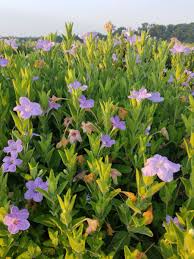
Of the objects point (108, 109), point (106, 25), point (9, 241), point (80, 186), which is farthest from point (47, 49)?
point (9, 241)

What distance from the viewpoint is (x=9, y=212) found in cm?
196

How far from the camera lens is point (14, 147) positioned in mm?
2246

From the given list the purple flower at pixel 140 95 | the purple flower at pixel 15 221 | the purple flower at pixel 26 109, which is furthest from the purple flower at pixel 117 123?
the purple flower at pixel 15 221

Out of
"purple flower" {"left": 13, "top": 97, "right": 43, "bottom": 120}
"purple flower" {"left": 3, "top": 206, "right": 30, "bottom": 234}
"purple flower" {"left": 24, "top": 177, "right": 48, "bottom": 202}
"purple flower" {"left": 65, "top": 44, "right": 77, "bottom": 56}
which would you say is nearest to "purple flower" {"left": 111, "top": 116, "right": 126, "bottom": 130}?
"purple flower" {"left": 13, "top": 97, "right": 43, "bottom": 120}

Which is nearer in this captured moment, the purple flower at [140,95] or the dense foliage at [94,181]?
the dense foliage at [94,181]

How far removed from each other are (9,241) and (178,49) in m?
2.88

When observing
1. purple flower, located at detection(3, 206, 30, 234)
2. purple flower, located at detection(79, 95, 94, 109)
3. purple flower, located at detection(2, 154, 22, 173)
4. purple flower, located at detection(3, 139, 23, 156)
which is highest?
purple flower, located at detection(79, 95, 94, 109)

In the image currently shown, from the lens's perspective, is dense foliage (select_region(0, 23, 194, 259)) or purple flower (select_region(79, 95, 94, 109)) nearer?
dense foliage (select_region(0, 23, 194, 259))

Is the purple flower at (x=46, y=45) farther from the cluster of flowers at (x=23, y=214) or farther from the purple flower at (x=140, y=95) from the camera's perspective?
the cluster of flowers at (x=23, y=214)

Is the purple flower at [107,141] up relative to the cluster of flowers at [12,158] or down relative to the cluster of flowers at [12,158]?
up

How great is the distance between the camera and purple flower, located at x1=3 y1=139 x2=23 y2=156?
220 centimetres

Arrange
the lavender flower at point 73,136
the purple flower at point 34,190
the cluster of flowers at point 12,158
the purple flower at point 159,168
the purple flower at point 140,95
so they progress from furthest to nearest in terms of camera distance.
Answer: the purple flower at point 140,95 → the lavender flower at point 73,136 → the cluster of flowers at point 12,158 → the purple flower at point 34,190 → the purple flower at point 159,168

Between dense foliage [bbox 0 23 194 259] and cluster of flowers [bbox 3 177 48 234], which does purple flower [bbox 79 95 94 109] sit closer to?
dense foliage [bbox 0 23 194 259]

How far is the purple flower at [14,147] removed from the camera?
2.20m
